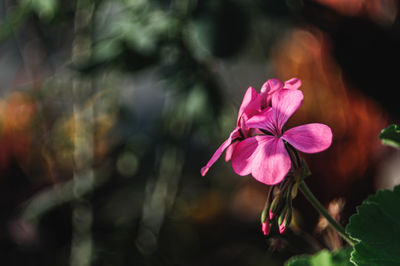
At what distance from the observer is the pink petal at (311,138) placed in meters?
0.42

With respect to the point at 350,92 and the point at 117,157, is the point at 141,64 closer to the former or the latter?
the point at 117,157

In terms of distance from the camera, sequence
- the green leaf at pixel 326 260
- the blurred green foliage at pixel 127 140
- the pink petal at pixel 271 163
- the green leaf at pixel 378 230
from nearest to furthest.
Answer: the pink petal at pixel 271 163, the green leaf at pixel 378 230, the green leaf at pixel 326 260, the blurred green foliage at pixel 127 140

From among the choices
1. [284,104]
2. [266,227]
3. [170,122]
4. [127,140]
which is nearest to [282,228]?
[266,227]

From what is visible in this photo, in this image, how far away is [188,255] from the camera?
1631 millimetres

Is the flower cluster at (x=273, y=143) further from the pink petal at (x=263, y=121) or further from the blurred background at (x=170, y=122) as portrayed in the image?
the blurred background at (x=170, y=122)

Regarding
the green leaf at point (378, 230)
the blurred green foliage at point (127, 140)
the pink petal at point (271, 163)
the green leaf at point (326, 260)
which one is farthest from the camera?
the blurred green foliage at point (127, 140)

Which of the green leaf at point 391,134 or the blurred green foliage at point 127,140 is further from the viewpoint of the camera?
the blurred green foliage at point 127,140

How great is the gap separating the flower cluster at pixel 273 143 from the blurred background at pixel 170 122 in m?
0.48

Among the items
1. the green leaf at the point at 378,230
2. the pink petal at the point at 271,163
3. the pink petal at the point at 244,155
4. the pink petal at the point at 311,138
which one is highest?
the pink petal at the point at 311,138

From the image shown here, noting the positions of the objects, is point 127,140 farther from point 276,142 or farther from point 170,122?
point 276,142

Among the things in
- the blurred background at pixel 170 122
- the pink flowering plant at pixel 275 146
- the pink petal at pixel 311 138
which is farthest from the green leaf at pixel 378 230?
the blurred background at pixel 170 122

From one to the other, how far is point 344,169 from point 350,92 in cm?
26

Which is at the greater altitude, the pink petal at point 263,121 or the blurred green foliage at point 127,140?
the pink petal at point 263,121

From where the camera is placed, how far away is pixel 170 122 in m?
1.29
